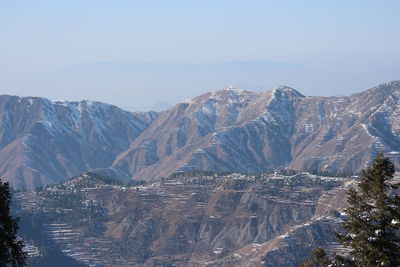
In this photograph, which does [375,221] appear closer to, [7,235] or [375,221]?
[375,221]

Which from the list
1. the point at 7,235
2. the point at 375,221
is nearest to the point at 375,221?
the point at 375,221

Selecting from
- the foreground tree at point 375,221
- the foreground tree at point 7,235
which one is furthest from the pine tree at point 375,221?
the foreground tree at point 7,235

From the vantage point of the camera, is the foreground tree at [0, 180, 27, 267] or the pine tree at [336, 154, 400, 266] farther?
the pine tree at [336, 154, 400, 266]

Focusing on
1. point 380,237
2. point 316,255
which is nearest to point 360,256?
point 380,237

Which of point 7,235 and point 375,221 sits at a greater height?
point 7,235

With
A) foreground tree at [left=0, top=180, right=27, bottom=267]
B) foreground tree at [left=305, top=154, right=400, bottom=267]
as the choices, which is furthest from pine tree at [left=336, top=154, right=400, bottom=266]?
foreground tree at [left=0, top=180, right=27, bottom=267]

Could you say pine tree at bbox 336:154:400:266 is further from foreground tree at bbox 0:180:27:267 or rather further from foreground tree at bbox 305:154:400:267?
foreground tree at bbox 0:180:27:267
